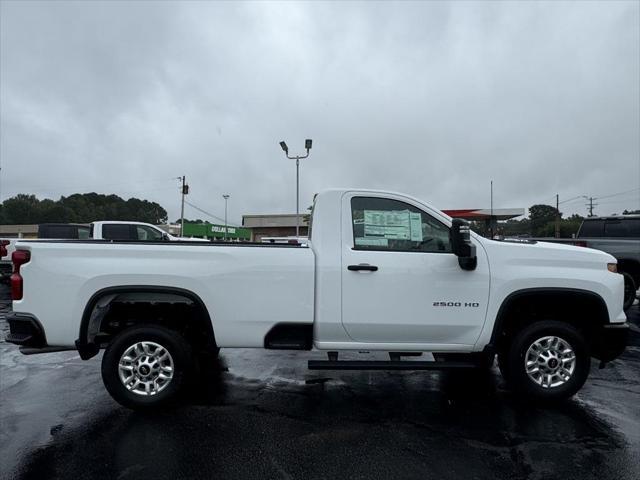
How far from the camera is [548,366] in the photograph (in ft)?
13.6

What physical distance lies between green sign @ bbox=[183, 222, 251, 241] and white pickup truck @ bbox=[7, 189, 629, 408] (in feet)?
131

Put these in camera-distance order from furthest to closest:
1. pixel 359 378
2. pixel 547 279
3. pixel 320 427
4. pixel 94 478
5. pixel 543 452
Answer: pixel 359 378, pixel 547 279, pixel 320 427, pixel 543 452, pixel 94 478

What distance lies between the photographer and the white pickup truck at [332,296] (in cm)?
392

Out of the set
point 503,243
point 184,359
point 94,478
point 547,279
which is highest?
point 503,243

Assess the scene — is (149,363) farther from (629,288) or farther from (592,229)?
(592,229)

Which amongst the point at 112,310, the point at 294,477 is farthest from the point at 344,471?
the point at 112,310

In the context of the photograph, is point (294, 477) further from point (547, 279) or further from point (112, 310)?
point (547, 279)

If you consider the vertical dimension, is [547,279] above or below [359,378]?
above

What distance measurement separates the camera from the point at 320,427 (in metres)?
3.76

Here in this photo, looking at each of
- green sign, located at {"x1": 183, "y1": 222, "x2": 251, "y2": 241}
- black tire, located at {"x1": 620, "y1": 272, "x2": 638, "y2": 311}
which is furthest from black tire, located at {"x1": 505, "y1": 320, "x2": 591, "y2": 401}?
green sign, located at {"x1": 183, "y1": 222, "x2": 251, "y2": 241}

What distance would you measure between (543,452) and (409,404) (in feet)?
4.19

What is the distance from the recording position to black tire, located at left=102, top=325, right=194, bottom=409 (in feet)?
12.9

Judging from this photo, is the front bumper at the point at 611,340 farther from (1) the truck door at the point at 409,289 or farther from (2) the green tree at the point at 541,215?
(2) the green tree at the point at 541,215

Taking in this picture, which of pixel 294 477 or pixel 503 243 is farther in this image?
pixel 503 243
